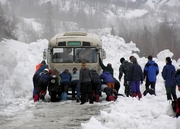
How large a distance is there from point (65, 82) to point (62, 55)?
204 cm

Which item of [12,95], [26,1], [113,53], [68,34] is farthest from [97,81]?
[26,1]

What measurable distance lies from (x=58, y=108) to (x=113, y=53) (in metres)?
26.9

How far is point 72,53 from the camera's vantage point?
52.5ft

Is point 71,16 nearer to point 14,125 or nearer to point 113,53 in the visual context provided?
point 113,53

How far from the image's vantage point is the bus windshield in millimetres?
15891

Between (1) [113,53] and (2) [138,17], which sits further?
(2) [138,17]

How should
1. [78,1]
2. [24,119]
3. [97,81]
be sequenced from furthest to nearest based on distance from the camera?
[78,1] < [97,81] < [24,119]

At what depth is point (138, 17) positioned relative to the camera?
175 metres

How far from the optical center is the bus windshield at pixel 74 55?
52.1 feet

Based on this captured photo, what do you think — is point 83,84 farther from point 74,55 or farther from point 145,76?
point 74,55

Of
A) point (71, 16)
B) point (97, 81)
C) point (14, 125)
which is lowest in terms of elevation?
point (14, 125)

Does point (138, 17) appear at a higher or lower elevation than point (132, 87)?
higher

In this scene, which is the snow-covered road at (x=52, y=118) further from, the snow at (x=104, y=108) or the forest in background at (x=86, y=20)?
the forest in background at (x=86, y=20)

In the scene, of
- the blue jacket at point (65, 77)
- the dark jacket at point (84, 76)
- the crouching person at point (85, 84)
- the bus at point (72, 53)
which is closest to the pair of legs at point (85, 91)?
the crouching person at point (85, 84)
